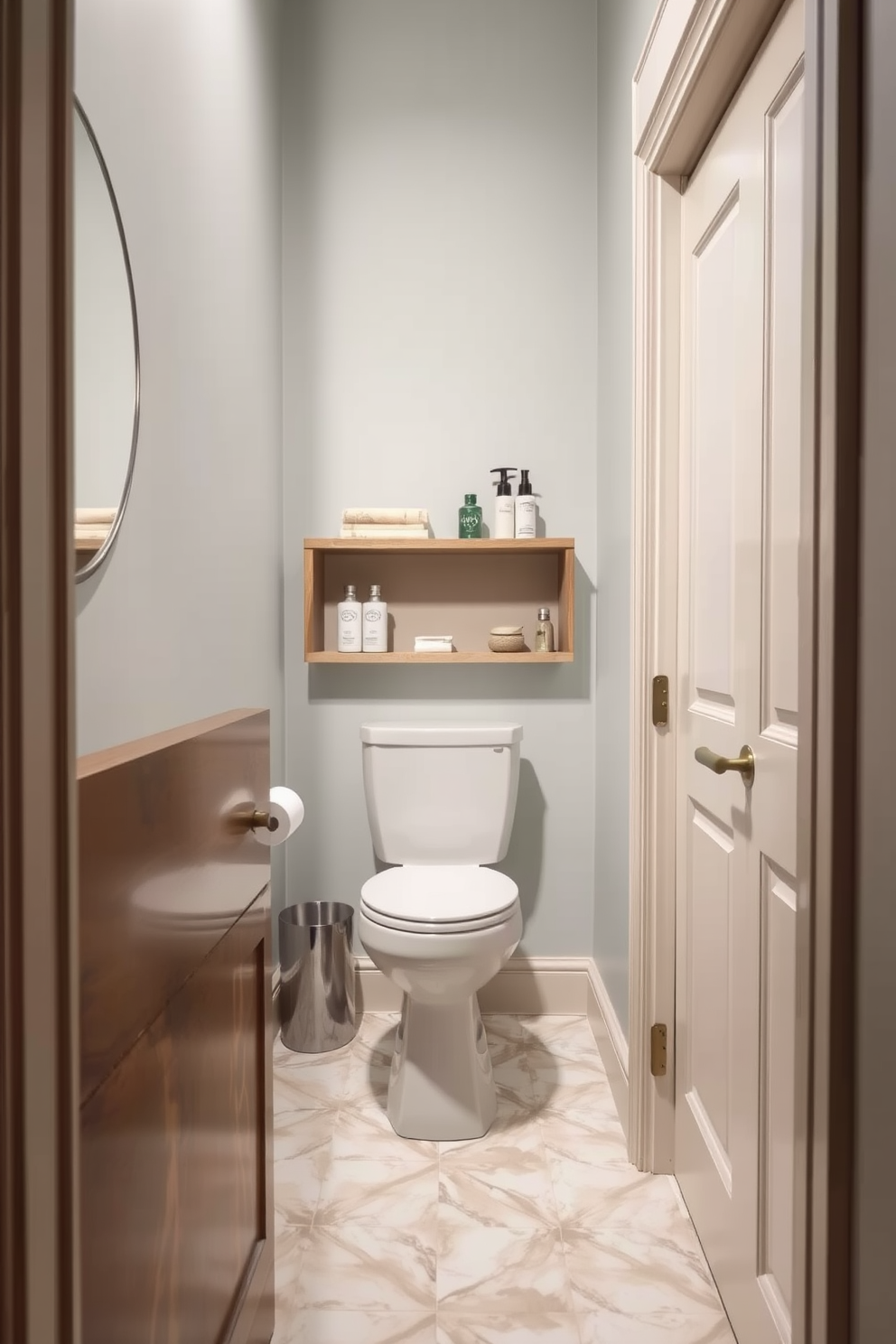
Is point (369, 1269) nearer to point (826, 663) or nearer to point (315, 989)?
point (315, 989)

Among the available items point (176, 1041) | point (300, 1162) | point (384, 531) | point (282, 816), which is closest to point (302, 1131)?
point (300, 1162)

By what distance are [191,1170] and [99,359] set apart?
3.14 feet

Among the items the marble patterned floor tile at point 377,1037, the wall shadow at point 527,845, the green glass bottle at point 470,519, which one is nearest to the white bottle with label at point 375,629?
the green glass bottle at point 470,519

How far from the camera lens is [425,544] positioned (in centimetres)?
210

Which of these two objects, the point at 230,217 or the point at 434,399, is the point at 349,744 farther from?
the point at 230,217

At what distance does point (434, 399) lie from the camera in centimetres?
226

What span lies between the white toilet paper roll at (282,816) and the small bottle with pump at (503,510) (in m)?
1.03

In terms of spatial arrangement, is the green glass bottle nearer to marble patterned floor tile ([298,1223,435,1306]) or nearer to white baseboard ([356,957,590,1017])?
white baseboard ([356,957,590,1017])

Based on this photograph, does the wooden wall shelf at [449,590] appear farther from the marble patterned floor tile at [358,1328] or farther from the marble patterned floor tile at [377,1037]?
the marble patterned floor tile at [358,1328]

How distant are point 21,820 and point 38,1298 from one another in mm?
241

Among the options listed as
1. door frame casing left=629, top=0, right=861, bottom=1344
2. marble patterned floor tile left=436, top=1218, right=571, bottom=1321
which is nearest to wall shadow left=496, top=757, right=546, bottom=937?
marble patterned floor tile left=436, top=1218, right=571, bottom=1321

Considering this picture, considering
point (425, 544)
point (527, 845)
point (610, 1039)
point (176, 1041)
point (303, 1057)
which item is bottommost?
point (303, 1057)

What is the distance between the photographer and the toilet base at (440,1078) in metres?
1.69

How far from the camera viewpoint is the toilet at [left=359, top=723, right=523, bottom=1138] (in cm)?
162
